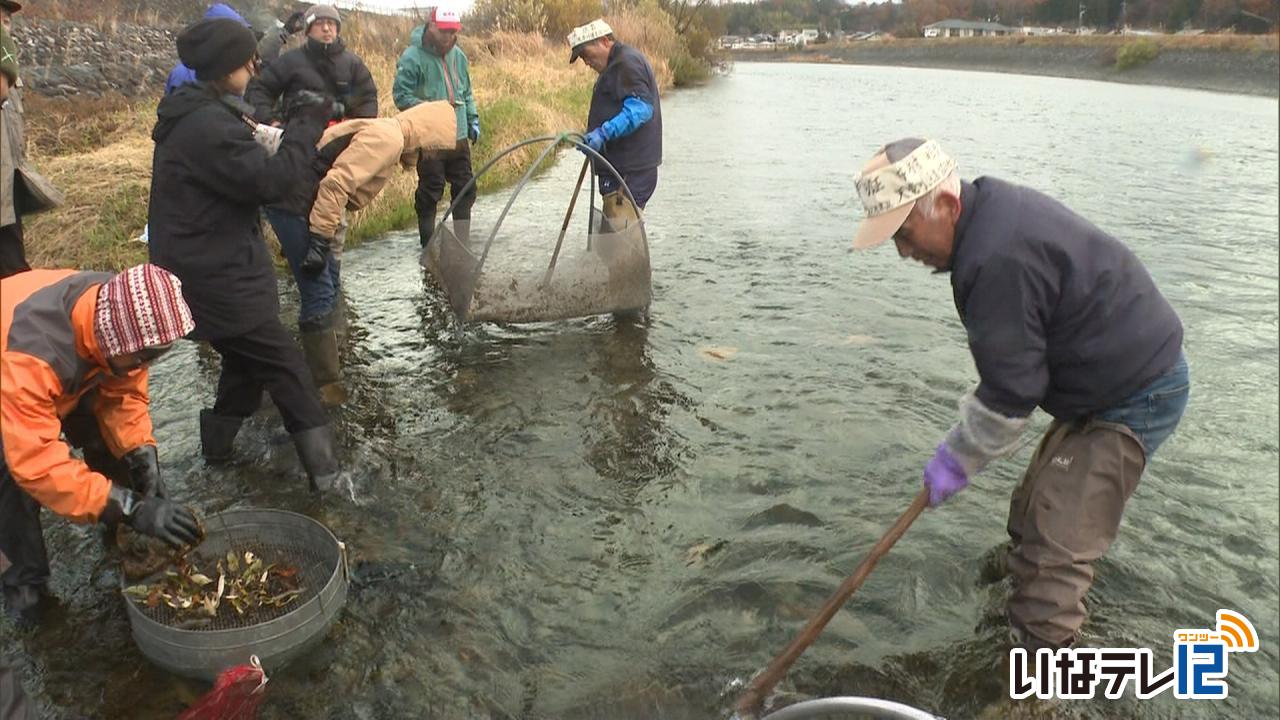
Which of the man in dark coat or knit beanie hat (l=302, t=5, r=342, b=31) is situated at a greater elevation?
→ knit beanie hat (l=302, t=5, r=342, b=31)

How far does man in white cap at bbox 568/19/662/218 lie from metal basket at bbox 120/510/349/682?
3.64 meters

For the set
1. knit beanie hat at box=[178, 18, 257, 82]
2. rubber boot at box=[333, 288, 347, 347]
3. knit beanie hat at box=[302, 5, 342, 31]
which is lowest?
rubber boot at box=[333, 288, 347, 347]

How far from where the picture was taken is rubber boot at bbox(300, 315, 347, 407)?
523cm

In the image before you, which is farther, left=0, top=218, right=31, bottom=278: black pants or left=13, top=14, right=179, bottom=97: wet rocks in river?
left=13, top=14, right=179, bottom=97: wet rocks in river

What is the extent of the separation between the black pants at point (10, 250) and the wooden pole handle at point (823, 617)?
394cm

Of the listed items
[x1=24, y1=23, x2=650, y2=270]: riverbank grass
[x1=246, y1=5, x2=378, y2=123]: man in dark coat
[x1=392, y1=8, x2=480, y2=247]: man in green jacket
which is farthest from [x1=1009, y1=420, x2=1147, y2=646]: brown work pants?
[x1=24, y1=23, x2=650, y2=270]: riverbank grass

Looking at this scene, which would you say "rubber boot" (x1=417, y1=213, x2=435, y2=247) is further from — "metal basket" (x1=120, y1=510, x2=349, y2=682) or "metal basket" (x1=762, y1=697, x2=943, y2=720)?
"metal basket" (x1=762, y1=697, x2=943, y2=720)

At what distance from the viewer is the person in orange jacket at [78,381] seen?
2.61 m

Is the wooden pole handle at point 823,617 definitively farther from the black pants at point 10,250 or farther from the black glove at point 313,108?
the black pants at point 10,250

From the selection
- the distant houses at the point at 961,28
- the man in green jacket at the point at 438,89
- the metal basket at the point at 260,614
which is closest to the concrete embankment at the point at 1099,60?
the distant houses at the point at 961,28

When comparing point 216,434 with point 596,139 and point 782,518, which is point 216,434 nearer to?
point 782,518

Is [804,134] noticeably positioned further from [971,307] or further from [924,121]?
[971,307]

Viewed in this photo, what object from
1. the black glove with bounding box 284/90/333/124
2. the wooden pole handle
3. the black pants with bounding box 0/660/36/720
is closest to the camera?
the black pants with bounding box 0/660/36/720

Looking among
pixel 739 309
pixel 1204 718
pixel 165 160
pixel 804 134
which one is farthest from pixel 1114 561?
pixel 804 134
